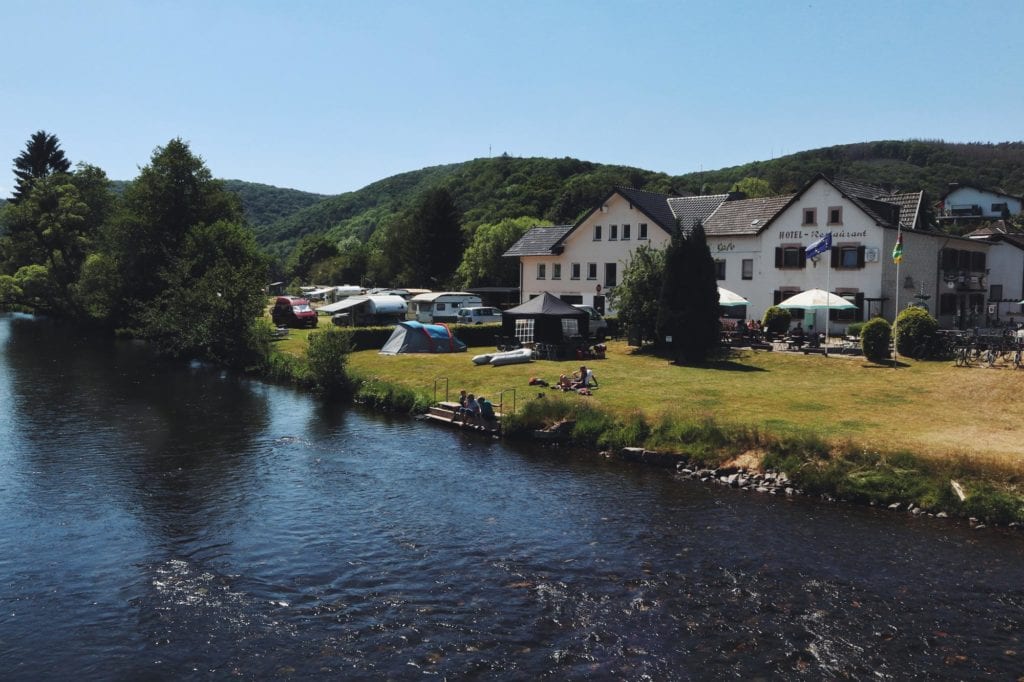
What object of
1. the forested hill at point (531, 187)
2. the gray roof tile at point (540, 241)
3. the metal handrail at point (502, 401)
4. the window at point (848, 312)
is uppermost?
the forested hill at point (531, 187)

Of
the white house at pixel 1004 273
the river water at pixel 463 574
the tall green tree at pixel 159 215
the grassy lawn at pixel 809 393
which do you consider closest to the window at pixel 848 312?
the grassy lawn at pixel 809 393

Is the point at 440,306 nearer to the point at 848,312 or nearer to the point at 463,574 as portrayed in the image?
the point at 848,312

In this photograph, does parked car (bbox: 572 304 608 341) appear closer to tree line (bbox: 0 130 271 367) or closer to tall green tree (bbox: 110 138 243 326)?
tree line (bbox: 0 130 271 367)

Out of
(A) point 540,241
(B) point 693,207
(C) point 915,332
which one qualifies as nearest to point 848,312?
(C) point 915,332

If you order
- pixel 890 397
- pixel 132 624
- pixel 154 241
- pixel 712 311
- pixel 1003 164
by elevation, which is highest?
pixel 1003 164

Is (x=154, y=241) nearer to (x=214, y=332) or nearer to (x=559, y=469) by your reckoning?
(x=214, y=332)

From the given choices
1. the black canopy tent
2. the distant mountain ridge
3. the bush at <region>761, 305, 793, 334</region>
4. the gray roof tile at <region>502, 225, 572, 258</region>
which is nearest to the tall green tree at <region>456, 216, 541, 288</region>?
the distant mountain ridge

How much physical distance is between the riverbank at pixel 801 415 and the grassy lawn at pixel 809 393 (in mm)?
51

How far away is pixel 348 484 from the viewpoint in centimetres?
2053

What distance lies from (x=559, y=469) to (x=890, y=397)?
1235 centimetres


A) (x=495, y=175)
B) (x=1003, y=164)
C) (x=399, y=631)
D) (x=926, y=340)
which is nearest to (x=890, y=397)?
(x=926, y=340)

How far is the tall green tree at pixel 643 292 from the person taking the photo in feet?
126

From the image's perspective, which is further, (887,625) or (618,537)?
(618,537)

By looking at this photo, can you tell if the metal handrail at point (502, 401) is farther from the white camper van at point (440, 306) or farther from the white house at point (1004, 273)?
the white house at point (1004, 273)
